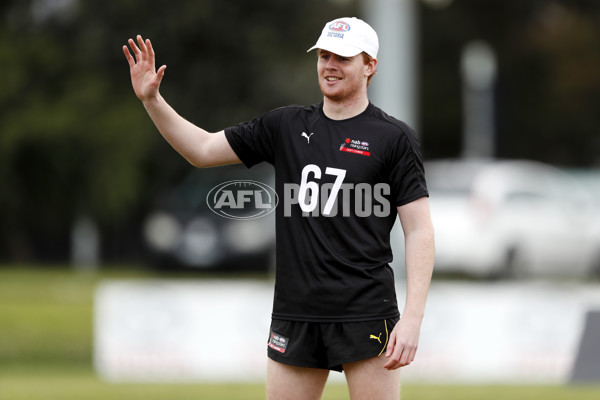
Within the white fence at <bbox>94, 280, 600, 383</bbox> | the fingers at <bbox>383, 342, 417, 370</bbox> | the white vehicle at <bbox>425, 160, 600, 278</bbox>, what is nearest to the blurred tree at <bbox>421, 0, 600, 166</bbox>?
the white vehicle at <bbox>425, 160, 600, 278</bbox>

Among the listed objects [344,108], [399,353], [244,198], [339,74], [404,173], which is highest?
[339,74]

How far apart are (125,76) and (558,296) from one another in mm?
16279

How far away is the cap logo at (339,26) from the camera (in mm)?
4754

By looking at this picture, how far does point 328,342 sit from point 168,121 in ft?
3.66

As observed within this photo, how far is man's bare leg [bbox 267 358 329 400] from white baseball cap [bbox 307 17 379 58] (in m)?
1.28

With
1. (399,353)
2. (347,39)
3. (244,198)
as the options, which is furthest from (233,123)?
(399,353)

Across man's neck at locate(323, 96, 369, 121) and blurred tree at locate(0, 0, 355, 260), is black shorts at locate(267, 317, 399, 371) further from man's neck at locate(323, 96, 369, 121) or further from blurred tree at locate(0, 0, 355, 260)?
blurred tree at locate(0, 0, 355, 260)

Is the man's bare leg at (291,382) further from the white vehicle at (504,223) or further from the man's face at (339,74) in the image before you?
the white vehicle at (504,223)

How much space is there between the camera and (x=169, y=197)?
22328 mm

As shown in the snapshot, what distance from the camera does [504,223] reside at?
63.1 feet

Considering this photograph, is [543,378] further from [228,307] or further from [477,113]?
[477,113]

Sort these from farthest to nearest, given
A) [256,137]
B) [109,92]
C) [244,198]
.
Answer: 1. [109,92]
2. [244,198]
3. [256,137]

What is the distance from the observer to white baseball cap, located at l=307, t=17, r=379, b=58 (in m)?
4.71

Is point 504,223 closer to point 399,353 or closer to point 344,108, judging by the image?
point 344,108
